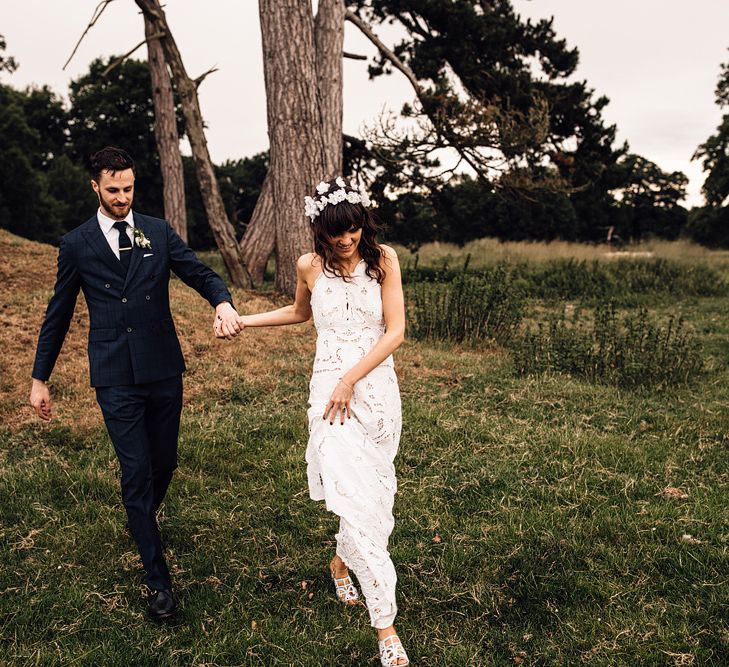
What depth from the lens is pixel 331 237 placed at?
3562 mm

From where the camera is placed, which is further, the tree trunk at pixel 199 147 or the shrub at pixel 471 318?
the tree trunk at pixel 199 147

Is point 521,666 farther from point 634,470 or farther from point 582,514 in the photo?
point 634,470

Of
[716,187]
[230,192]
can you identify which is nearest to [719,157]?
[716,187]

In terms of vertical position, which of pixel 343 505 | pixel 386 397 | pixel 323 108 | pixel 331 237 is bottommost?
pixel 343 505

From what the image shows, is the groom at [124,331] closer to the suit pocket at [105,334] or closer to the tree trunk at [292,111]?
the suit pocket at [105,334]

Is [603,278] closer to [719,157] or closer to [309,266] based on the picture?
[309,266]

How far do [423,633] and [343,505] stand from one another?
0.88 meters

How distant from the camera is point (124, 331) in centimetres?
380

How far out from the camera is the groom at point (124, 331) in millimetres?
3725

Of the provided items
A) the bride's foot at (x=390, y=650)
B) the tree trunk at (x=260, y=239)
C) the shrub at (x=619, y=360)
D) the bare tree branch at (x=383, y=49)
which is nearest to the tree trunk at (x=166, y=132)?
the tree trunk at (x=260, y=239)

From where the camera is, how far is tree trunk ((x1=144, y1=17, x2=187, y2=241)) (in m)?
15.6

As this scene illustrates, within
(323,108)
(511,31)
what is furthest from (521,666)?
(511,31)

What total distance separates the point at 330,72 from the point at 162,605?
10.8 meters

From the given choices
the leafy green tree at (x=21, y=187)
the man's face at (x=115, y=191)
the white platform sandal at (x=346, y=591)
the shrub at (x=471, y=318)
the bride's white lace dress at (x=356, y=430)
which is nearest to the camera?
the bride's white lace dress at (x=356, y=430)
